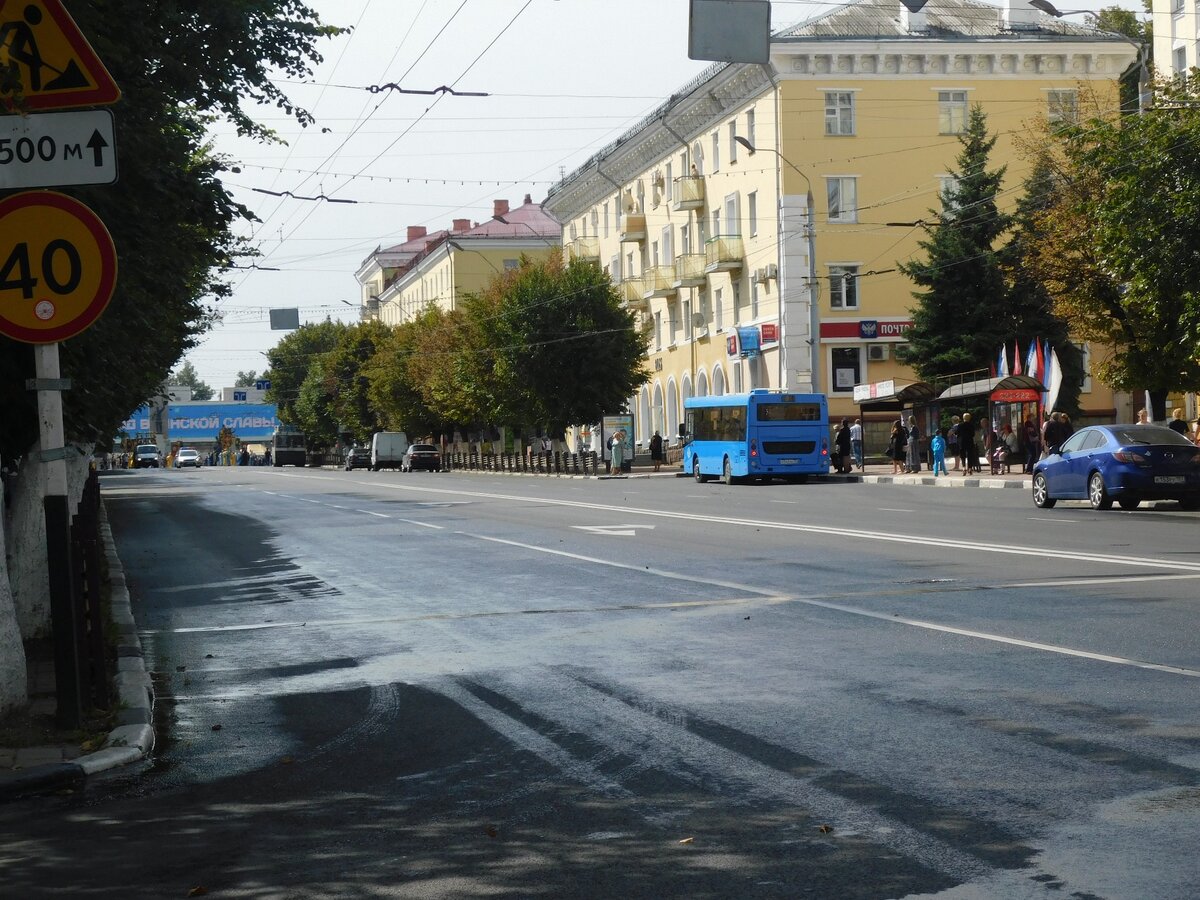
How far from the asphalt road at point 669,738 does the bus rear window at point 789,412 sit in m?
28.2

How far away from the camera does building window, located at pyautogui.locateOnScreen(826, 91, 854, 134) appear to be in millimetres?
57094

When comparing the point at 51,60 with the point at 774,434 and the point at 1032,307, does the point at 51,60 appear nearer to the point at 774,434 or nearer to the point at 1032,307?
the point at 774,434

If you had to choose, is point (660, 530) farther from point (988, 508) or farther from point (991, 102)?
point (991, 102)

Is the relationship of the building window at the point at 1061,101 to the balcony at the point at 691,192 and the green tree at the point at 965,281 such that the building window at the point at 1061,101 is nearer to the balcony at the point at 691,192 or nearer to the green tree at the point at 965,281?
the green tree at the point at 965,281

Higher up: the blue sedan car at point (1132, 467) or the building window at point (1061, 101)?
the building window at point (1061, 101)

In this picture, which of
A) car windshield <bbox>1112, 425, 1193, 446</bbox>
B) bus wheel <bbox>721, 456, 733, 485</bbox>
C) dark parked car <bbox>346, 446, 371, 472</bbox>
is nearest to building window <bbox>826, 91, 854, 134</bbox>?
bus wheel <bbox>721, 456, 733, 485</bbox>

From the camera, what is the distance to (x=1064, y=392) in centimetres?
5378

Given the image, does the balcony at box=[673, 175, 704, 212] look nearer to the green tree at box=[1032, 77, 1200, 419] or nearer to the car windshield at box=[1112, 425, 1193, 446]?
the green tree at box=[1032, 77, 1200, 419]

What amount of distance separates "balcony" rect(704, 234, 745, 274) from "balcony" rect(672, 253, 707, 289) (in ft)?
7.79

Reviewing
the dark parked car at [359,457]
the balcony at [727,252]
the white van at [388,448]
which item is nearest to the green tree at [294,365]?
the dark parked car at [359,457]

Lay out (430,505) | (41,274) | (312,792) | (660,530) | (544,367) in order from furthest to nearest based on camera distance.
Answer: (544,367)
(430,505)
(660,530)
(41,274)
(312,792)

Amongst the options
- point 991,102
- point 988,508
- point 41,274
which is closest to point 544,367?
point 991,102

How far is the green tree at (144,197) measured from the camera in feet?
33.2

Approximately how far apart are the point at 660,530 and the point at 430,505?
1235 cm
